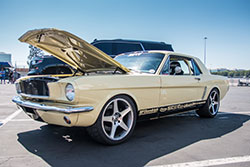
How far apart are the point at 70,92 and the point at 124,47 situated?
252 inches

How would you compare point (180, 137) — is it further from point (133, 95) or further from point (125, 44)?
point (125, 44)

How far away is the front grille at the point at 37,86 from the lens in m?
2.93

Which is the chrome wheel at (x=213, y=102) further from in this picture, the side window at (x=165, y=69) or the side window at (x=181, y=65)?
the side window at (x=165, y=69)

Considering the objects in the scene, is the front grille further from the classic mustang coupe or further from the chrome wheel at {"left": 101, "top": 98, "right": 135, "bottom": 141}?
the chrome wheel at {"left": 101, "top": 98, "right": 135, "bottom": 141}

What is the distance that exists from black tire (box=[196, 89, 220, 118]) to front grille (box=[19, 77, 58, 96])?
351 cm

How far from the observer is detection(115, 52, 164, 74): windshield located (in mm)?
3746

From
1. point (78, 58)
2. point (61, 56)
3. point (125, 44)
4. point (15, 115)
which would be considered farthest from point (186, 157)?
point (125, 44)

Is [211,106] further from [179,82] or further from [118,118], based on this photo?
[118,118]

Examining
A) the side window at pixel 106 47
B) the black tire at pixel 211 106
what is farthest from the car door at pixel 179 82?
the side window at pixel 106 47

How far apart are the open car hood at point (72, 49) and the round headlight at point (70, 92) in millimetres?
687

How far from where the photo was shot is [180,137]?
11.4ft

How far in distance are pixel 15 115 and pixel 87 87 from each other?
10.4 ft

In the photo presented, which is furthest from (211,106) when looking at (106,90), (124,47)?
(124,47)

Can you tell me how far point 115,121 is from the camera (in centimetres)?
309
